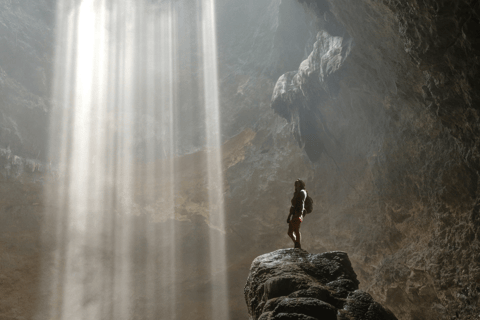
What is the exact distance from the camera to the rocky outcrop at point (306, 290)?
351 cm

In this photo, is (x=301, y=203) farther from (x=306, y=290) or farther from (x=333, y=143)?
(x=333, y=143)

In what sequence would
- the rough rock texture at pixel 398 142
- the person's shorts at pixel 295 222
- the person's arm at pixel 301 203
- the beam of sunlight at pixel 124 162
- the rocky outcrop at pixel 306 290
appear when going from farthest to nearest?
the beam of sunlight at pixel 124 162, the person's arm at pixel 301 203, the person's shorts at pixel 295 222, the rough rock texture at pixel 398 142, the rocky outcrop at pixel 306 290

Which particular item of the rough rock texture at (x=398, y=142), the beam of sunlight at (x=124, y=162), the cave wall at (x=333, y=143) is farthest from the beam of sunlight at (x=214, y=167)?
the rough rock texture at (x=398, y=142)

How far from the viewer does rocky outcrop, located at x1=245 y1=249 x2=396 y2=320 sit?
351 cm

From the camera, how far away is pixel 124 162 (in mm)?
15484

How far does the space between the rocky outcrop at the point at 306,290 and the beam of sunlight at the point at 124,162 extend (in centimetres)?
952

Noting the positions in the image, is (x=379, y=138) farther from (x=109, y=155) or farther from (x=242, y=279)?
(x=109, y=155)

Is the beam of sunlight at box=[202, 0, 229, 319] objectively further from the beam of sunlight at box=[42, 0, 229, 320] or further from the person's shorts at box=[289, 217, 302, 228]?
the person's shorts at box=[289, 217, 302, 228]

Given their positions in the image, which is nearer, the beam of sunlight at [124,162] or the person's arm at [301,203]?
the person's arm at [301,203]

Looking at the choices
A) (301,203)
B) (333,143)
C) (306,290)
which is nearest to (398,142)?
(333,143)

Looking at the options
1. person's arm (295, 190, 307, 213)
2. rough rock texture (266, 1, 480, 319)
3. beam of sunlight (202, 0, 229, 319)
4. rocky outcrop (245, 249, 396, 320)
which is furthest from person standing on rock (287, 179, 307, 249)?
beam of sunlight (202, 0, 229, 319)

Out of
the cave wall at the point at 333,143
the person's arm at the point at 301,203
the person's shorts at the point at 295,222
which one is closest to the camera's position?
the person's shorts at the point at 295,222

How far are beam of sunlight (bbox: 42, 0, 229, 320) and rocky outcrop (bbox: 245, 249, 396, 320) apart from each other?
952cm

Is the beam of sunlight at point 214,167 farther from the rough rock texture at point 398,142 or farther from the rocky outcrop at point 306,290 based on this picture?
the rocky outcrop at point 306,290
